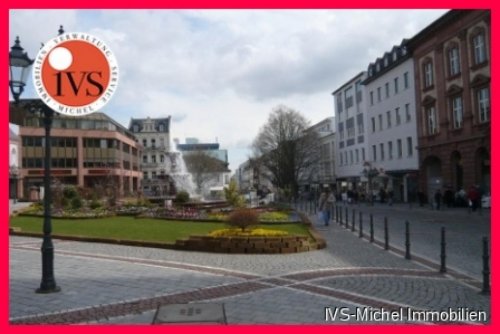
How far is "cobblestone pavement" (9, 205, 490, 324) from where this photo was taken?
719 cm

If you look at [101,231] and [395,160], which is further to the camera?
[395,160]

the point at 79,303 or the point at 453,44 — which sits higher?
the point at 453,44

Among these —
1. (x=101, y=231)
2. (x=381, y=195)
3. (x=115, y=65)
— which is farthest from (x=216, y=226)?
(x=381, y=195)

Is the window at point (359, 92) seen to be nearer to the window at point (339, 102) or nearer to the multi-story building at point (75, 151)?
the window at point (339, 102)

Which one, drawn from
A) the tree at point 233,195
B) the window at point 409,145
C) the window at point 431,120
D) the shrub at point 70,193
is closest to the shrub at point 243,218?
the tree at point 233,195

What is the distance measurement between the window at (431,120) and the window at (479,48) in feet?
26.7

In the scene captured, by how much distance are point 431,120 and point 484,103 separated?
8.78 meters

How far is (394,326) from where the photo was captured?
6426 mm

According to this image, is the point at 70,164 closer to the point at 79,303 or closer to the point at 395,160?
the point at 395,160

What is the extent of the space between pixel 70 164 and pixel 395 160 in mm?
50262

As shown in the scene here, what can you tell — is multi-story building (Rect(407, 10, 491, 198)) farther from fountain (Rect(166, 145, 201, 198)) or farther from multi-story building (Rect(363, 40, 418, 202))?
fountain (Rect(166, 145, 201, 198))

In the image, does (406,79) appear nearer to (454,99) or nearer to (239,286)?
(454,99)

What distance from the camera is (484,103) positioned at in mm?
35312

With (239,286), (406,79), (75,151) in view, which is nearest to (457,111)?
(406,79)
